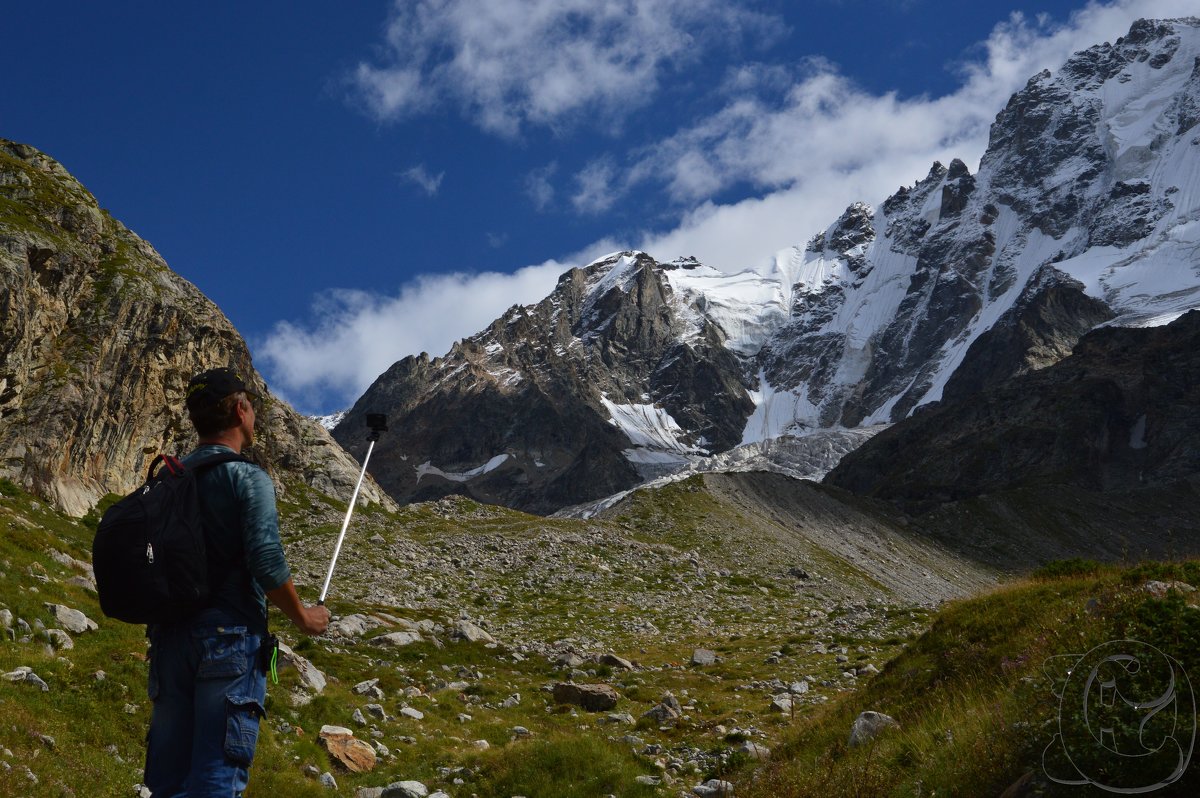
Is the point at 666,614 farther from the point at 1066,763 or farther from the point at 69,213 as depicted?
the point at 69,213

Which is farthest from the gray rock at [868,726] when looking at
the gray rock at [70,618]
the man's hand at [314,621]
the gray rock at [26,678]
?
the gray rock at [70,618]

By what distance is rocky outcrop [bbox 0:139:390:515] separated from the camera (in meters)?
46.0

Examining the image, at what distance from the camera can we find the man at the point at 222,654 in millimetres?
5707

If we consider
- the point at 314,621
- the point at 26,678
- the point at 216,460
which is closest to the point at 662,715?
the point at 26,678

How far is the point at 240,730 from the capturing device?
5.77 meters

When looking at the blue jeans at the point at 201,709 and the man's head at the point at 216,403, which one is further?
the man's head at the point at 216,403

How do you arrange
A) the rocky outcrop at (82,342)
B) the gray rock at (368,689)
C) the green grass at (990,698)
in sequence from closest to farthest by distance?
1. the green grass at (990,698)
2. the gray rock at (368,689)
3. the rocky outcrop at (82,342)

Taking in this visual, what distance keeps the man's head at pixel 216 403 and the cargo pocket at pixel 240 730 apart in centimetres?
190

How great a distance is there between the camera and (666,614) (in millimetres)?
46406

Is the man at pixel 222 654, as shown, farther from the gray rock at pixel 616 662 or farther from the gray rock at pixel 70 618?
the gray rock at pixel 616 662

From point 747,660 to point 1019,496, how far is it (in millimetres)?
144098

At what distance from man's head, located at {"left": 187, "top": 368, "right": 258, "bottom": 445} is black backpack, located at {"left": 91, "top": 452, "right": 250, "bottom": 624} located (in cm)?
77

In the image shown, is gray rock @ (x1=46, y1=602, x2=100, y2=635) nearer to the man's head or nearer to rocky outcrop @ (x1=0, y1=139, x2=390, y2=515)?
the man's head

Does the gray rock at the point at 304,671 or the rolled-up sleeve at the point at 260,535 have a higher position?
the rolled-up sleeve at the point at 260,535
